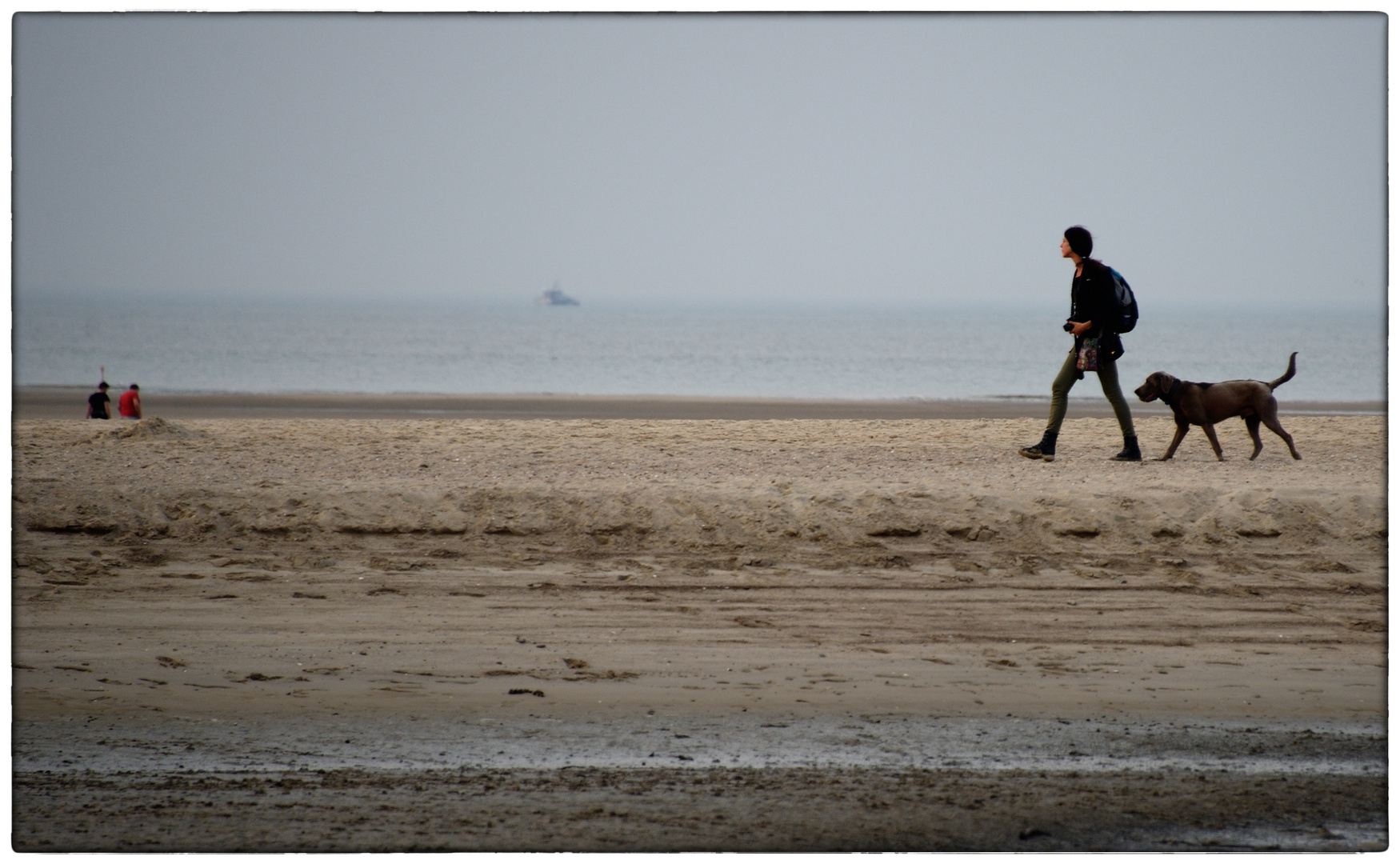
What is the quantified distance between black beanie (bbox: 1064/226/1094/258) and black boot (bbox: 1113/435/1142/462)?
153 cm

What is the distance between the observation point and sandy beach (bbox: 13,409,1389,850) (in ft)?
15.2

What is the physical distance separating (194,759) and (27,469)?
15.9ft

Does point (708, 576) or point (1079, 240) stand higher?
point (1079, 240)

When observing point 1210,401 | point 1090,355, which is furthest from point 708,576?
point 1210,401

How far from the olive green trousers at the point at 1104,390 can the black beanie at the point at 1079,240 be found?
68 centimetres

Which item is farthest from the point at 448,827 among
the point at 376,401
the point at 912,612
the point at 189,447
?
the point at 376,401

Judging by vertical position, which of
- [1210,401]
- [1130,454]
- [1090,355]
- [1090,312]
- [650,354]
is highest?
[650,354]

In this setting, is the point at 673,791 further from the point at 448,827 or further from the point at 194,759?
the point at 194,759

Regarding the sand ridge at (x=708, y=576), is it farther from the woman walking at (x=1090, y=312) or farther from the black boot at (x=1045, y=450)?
the woman walking at (x=1090, y=312)

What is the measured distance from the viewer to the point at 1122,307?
8.86 meters

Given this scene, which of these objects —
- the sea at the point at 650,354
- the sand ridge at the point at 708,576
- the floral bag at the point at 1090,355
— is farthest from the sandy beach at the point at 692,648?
the sea at the point at 650,354

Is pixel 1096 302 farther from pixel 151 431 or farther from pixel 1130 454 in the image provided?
pixel 151 431

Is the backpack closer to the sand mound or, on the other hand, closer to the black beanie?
the black beanie

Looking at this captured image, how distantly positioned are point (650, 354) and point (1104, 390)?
151ft
